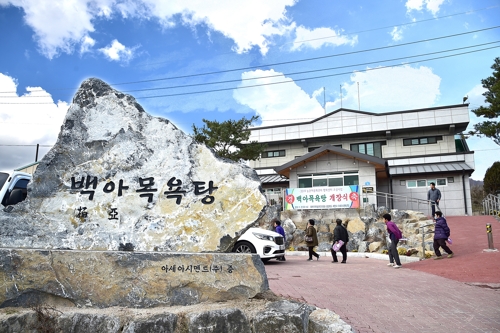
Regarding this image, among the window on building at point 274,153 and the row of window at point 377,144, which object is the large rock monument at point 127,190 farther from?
the window on building at point 274,153

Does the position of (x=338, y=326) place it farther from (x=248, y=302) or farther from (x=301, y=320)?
(x=248, y=302)

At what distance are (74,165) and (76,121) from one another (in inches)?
25.2

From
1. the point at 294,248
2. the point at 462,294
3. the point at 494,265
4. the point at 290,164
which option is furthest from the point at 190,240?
the point at 290,164

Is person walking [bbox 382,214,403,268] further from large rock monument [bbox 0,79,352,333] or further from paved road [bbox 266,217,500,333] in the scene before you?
large rock monument [bbox 0,79,352,333]

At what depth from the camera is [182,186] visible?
16.3ft

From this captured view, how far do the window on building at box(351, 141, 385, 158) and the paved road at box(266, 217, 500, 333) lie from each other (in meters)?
15.6

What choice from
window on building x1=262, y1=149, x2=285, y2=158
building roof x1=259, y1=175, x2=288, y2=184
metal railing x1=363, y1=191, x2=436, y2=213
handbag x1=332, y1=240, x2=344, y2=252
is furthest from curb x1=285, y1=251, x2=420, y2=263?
window on building x1=262, y1=149, x2=285, y2=158

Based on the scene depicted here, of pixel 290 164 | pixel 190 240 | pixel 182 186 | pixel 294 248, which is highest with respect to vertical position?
pixel 290 164

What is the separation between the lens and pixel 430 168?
23625 millimetres

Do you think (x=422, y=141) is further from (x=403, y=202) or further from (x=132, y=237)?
(x=132, y=237)

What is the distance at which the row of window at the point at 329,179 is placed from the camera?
23.1 meters

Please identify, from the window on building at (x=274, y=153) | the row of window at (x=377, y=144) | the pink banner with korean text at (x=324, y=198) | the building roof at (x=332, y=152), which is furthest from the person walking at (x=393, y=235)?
the window on building at (x=274, y=153)

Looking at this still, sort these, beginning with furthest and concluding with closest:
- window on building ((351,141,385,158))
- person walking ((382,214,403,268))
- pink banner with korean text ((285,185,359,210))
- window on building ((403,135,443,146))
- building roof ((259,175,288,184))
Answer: window on building ((351,141,385,158)), building roof ((259,175,288,184)), window on building ((403,135,443,146)), pink banner with korean text ((285,185,359,210)), person walking ((382,214,403,268))

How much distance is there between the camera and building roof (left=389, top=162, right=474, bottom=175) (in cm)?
2281
